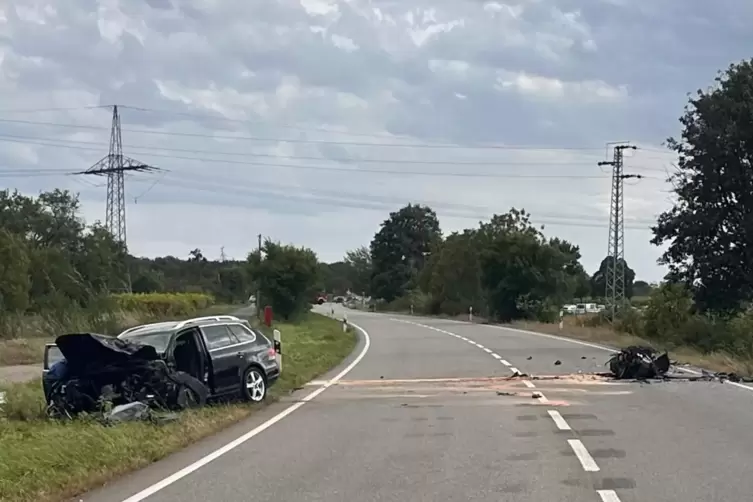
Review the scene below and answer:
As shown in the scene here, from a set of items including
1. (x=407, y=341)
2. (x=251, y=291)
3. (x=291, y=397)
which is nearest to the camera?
(x=291, y=397)

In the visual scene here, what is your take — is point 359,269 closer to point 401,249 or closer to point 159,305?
point 401,249

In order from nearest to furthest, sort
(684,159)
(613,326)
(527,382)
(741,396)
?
(741,396)
(527,382)
(684,159)
(613,326)

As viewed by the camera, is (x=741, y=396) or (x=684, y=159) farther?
(x=684, y=159)

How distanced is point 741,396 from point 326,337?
23950mm

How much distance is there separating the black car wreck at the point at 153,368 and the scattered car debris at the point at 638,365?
8.43 metres

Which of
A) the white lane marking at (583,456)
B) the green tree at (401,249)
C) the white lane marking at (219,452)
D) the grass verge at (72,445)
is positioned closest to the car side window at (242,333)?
the grass verge at (72,445)

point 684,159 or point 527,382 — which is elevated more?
point 684,159

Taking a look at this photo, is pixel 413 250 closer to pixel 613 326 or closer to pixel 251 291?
pixel 251 291

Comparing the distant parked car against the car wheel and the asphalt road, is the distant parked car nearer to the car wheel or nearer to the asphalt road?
the car wheel

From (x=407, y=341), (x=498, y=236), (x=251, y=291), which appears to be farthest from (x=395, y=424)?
(x=498, y=236)

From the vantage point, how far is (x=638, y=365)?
21.4 m

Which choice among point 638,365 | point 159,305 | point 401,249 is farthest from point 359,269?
point 638,365

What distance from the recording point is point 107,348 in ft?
47.0

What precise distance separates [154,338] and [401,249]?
122143 millimetres
